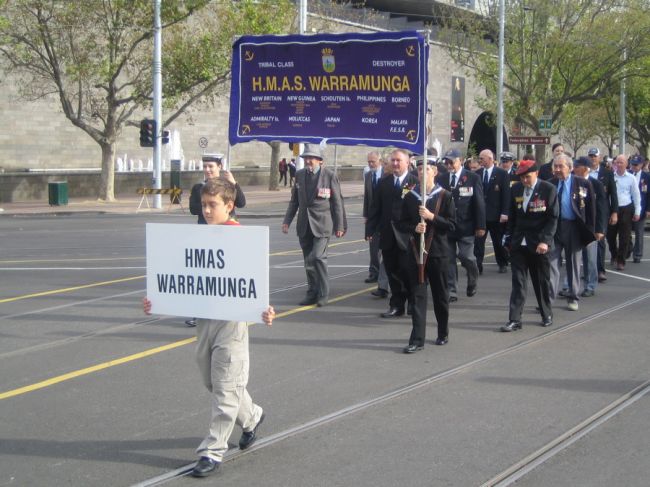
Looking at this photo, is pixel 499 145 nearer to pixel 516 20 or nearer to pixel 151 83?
pixel 516 20

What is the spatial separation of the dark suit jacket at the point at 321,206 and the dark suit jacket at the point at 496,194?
124 inches

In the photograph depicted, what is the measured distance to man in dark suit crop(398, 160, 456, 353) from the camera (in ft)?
28.1

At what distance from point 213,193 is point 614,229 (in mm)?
10600

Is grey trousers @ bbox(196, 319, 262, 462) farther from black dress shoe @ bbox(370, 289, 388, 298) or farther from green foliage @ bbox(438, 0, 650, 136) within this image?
green foliage @ bbox(438, 0, 650, 136)

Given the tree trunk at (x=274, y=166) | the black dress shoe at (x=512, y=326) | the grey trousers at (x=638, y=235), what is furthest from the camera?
the tree trunk at (x=274, y=166)

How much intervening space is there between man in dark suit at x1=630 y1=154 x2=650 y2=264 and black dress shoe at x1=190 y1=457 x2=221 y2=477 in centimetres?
1164

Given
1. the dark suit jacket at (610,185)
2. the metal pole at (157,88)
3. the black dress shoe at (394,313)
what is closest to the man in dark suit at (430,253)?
the black dress shoe at (394,313)

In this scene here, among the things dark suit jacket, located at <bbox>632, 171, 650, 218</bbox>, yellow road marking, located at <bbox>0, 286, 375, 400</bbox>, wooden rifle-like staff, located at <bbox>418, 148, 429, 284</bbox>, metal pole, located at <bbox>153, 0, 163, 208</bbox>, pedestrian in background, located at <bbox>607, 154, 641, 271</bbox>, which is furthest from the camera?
metal pole, located at <bbox>153, 0, 163, 208</bbox>

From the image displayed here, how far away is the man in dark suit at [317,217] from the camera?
36.0 feet

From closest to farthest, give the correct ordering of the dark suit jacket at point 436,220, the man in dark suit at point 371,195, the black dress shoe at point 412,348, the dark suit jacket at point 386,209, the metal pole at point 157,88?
the black dress shoe at point 412,348 → the dark suit jacket at point 436,220 → the dark suit jacket at point 386,209 → the man in dark suit at point 371,195 → the metal pole at point 157,88

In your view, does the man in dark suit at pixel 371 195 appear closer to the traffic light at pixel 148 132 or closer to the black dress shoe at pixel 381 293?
the black dress shoe at pixel 381 293

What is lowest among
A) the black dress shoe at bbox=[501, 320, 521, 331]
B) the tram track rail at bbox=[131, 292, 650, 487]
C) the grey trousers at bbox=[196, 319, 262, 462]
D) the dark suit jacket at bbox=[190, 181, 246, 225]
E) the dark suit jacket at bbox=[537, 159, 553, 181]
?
the tram track rail at bbox=[131, 292, 650, 487]

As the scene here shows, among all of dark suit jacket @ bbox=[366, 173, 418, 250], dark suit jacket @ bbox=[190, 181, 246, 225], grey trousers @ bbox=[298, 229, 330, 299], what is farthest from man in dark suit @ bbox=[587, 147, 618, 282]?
dark suit jacket @ bbox=[190, 181, 246, 225]

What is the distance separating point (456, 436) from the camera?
6.00 meters
